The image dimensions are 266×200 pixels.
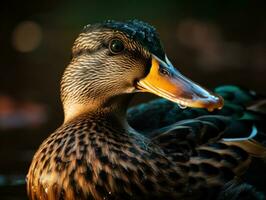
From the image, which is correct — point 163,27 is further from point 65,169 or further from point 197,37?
point 65,169

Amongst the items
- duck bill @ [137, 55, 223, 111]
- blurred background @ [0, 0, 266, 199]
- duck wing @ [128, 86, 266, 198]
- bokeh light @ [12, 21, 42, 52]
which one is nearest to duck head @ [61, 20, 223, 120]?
duck bill @ [137, 55, 223, 111]

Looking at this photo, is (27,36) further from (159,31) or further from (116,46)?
(116,46)

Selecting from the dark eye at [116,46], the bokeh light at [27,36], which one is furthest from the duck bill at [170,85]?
the bokeh light at [27,36]

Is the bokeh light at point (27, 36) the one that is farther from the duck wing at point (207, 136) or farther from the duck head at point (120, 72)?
the duck head at point (120, 72)

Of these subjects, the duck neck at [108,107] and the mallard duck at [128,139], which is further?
the duck neck at [108,107]

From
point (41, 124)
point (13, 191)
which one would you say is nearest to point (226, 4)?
point (41, 124)

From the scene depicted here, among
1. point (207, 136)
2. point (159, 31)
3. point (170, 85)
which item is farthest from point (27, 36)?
point (170, 85)
